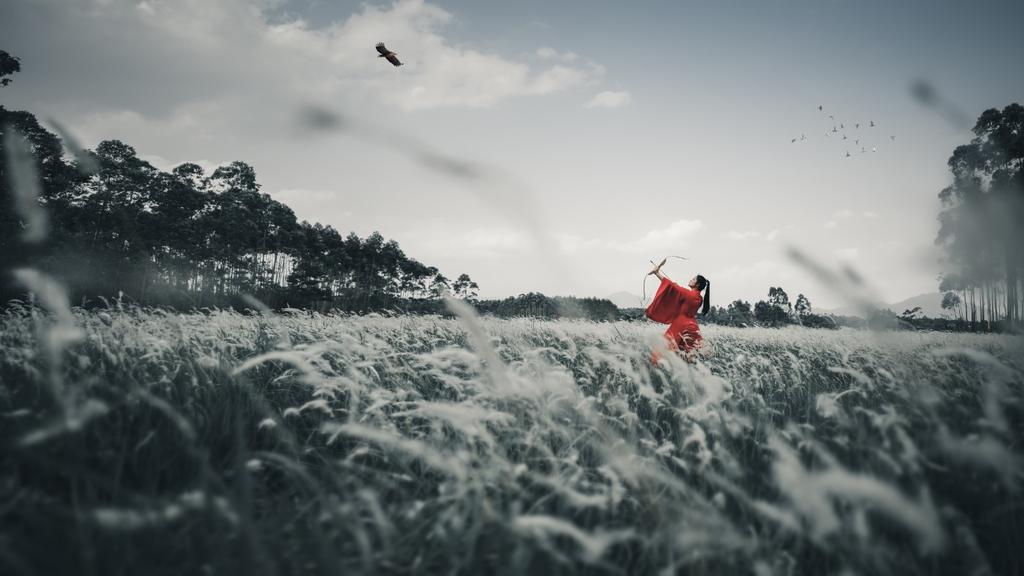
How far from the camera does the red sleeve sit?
24.8 feet

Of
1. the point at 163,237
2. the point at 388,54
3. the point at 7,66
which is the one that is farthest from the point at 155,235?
the point at 388,54

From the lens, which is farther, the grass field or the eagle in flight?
the eagle in flight

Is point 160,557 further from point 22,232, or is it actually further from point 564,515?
point 22,232

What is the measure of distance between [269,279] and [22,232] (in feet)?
103

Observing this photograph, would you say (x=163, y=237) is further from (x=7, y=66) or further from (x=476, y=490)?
(x=476, y=490)

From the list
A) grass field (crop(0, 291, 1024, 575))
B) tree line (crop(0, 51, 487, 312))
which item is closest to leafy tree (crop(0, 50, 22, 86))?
tree line (crop(0, 51, 487, 312))

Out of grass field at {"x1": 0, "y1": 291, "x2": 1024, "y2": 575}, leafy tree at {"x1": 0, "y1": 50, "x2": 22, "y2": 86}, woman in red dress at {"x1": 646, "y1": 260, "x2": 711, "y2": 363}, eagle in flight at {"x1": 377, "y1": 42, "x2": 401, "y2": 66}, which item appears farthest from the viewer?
leafy tree at {"x1": 0, "y1": 50, "x2": 22, "y2": 86}

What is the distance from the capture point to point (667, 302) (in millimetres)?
7609

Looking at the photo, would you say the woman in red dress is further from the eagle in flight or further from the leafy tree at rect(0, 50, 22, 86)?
the leafy tree at rect(0, 50, 22, 86)

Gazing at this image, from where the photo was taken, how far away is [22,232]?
63.3 ft

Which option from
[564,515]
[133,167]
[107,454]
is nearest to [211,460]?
[107,454]

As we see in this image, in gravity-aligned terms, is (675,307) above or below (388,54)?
below

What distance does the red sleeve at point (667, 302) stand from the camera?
7.55 m

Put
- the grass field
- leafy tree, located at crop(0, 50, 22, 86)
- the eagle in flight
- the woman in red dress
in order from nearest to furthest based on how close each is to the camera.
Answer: the grass field
the eagle in flight
the woman in red dress
leafy tree, located at crop(0, 50, 22, 86)
